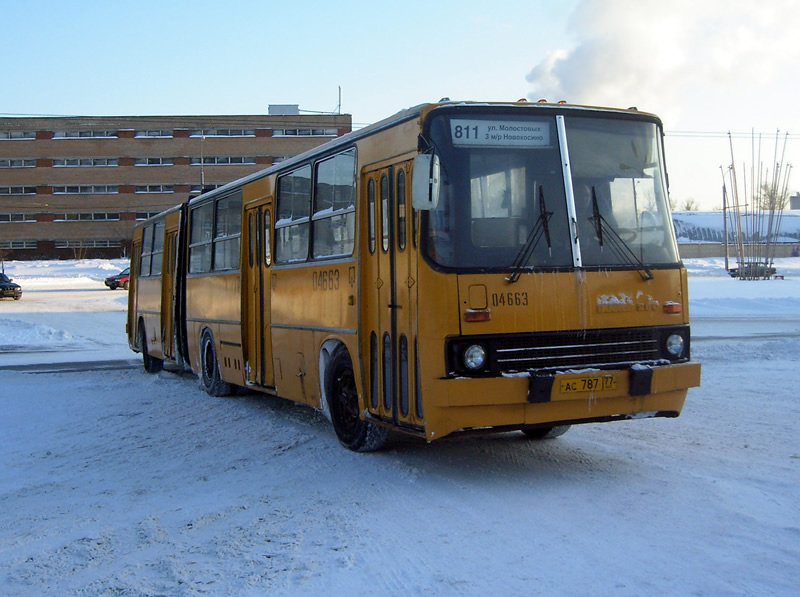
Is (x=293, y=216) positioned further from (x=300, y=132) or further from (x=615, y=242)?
(x=300, y=132)

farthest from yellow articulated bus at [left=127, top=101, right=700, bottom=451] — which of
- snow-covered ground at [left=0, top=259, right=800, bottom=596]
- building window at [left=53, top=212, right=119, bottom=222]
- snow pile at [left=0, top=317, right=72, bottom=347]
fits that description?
building window at [left=53, top=212, right=119, bottom=222]

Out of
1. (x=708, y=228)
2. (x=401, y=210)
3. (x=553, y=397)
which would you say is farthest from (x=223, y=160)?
(x=553, y=397)

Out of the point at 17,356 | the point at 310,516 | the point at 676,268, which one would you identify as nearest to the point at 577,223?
the point at 676,268

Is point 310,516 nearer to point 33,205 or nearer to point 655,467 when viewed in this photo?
point 655,467

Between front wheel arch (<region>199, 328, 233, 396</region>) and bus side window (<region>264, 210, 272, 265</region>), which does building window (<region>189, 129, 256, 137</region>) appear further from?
bus side window (<region>264, 210, 272, 265</region>)

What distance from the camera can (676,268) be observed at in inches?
298

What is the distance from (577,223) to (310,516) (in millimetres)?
3101

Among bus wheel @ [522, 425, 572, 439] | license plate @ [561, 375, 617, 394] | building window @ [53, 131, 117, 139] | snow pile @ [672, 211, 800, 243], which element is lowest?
bus wheel @ [522, 425, 572, 439]

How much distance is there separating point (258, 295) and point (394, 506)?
17.0ft

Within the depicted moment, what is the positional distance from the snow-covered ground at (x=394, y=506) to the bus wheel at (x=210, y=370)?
3.93 feet

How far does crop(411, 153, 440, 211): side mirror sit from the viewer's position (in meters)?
6.74

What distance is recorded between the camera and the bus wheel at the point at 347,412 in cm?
827

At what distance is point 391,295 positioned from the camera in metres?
7.54

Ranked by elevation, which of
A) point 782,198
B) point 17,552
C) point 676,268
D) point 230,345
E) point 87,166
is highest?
point 87,166
